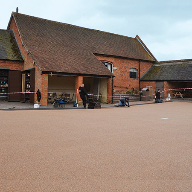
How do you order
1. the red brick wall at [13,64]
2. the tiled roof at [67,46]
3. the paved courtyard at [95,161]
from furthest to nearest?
the red brick wall at [13,64] < the tiled roof at [67,46] < the paved courtyard at [95,161]

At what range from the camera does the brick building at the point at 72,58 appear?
736 inches

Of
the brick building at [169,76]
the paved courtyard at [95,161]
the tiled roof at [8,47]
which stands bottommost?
the paved courtyard at [95,161]

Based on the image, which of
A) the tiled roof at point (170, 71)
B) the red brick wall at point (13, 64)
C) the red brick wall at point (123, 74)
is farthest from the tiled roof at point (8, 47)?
the tiled roof at point (170, 71)

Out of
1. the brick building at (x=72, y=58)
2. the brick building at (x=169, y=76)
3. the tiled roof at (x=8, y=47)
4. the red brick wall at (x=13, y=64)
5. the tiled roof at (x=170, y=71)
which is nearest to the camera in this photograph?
the brick building at (x=72, y=58)

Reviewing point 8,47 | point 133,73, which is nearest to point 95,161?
point 8,47

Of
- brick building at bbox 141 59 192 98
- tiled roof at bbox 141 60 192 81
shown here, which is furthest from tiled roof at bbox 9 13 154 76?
brick building at bbox 141 59 192 98

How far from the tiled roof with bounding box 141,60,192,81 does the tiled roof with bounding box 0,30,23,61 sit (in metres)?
14.9

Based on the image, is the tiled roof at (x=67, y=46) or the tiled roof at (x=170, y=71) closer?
the tiled roof at (x=67, y=46)

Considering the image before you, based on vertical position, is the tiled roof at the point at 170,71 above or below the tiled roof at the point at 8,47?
below

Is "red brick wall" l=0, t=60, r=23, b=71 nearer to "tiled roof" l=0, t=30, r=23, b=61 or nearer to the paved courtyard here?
"tiled roof" l=0, t=30, r=23, b=61

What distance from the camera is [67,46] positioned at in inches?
870

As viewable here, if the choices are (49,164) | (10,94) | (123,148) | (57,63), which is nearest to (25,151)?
(49,164)

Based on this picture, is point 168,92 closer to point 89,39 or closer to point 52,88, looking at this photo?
point 89,39

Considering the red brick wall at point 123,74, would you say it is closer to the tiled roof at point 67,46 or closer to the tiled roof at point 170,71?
the tiled roof at point 67,46
